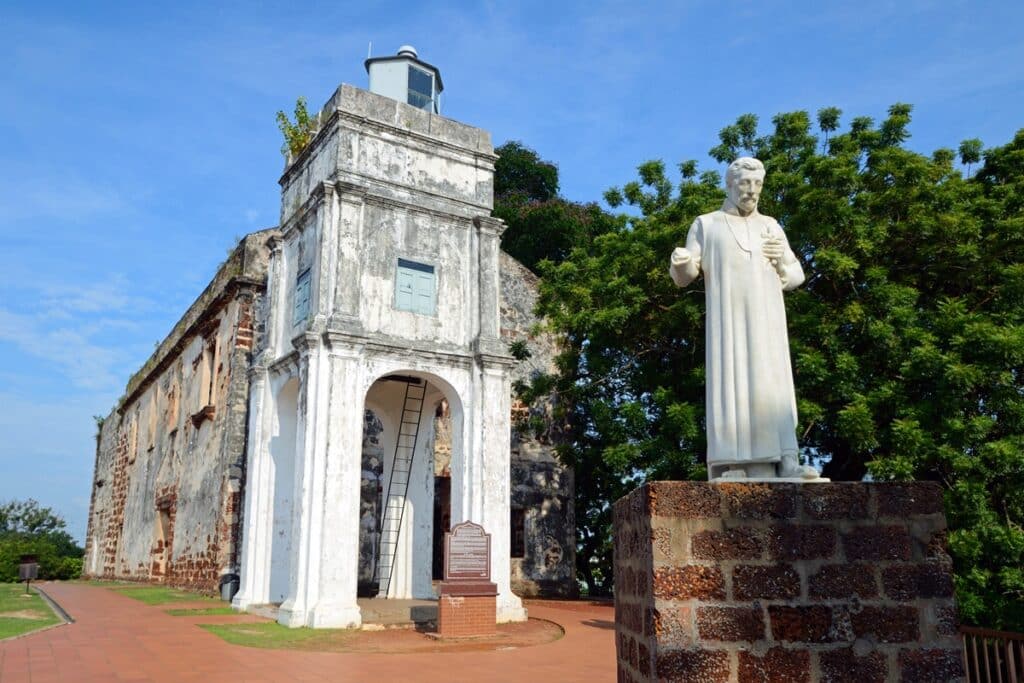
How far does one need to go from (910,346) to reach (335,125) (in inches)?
332

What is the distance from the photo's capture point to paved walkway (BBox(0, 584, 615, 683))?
7.04 metres

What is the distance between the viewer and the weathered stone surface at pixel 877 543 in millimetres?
4008

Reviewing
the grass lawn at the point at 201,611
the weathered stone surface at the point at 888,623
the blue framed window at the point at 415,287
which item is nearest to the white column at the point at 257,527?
the grass lawn at the point at 201,611

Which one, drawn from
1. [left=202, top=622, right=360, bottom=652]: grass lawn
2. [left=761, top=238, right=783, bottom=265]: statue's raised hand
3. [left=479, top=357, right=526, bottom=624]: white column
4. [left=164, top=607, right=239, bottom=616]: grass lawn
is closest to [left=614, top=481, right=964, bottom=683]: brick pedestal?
[left=761, top=238, right=783, bottom=265]: statue's raised hand

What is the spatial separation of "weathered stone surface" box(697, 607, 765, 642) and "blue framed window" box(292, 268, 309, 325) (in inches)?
358

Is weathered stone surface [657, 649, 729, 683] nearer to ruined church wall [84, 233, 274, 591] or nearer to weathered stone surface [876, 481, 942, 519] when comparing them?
weathered stone surface [876, 481, 942, 519]

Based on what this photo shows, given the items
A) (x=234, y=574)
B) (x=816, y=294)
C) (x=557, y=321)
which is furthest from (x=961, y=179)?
(x=234, y=574)

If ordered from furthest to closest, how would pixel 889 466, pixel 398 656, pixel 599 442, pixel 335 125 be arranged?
pixel 599 442 → pixel 335 125 → pixel 889 466 → pixel 398 656

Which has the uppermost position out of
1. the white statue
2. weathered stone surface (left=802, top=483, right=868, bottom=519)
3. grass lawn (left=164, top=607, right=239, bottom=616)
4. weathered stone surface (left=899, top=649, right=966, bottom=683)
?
the white statue

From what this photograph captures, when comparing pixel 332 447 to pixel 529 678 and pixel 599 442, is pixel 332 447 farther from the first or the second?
pixel 599 442

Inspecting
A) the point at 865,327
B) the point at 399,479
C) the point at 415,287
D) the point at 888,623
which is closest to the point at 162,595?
the point at 399,479

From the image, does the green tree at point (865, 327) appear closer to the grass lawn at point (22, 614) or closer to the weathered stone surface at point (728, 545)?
the weathered stone surface at point (728, 545)

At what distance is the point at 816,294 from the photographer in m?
12.2

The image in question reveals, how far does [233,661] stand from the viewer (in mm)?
7781
